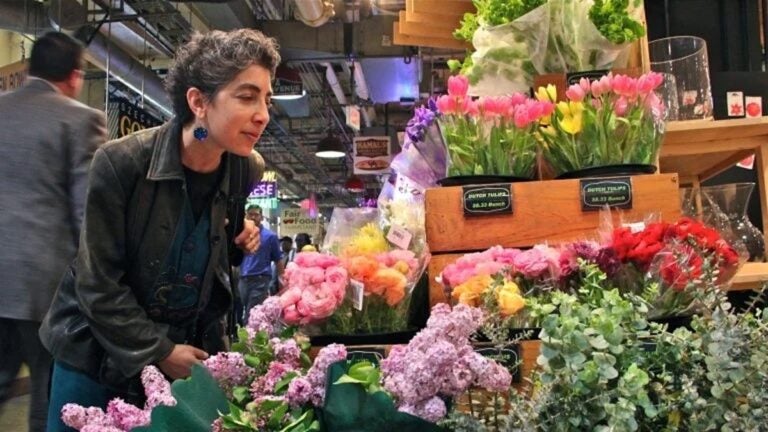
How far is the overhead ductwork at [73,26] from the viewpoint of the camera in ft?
20.3

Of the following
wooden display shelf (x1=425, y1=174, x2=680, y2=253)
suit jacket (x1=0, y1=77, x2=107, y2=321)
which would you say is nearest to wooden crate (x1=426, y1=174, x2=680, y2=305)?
wooden display shelf (x1=425, y1=174, x2=680, y2=253)

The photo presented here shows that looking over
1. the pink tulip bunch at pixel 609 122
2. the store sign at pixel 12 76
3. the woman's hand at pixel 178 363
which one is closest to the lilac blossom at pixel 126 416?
the woman's hand at pixel 178 363

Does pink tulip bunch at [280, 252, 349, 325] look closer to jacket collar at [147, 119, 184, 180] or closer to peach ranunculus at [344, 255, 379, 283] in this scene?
peach ranunculus at [344, 255, 379, 283]

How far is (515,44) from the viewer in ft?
6.59

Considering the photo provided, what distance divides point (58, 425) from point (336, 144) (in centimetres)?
1044

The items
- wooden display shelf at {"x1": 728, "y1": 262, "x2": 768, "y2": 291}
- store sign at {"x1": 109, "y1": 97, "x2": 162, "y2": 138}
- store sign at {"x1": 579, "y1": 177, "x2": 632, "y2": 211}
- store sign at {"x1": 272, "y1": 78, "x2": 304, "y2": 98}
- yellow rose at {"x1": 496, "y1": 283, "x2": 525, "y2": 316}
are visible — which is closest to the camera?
yellow rose at {"x1": 496, "y1": 283, "x2": 525, "y2": 316}

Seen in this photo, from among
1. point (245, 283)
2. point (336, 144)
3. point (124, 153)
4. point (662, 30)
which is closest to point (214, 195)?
point (124, 153)

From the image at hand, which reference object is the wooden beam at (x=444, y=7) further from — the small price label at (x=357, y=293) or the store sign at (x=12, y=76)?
the store sign at (x=12, y=76)

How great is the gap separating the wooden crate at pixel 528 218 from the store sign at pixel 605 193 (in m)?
0.01

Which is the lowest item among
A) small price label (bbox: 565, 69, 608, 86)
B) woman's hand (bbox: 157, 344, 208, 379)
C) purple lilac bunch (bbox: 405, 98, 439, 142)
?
woman's hand (bbox: 157, 344, 208, 379)

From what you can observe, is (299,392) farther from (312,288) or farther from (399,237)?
(399,237)

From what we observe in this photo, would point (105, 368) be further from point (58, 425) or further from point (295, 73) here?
point (295, 73)

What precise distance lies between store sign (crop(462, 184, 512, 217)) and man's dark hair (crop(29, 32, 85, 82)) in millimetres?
1826

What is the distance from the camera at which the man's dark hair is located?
8.79ft
